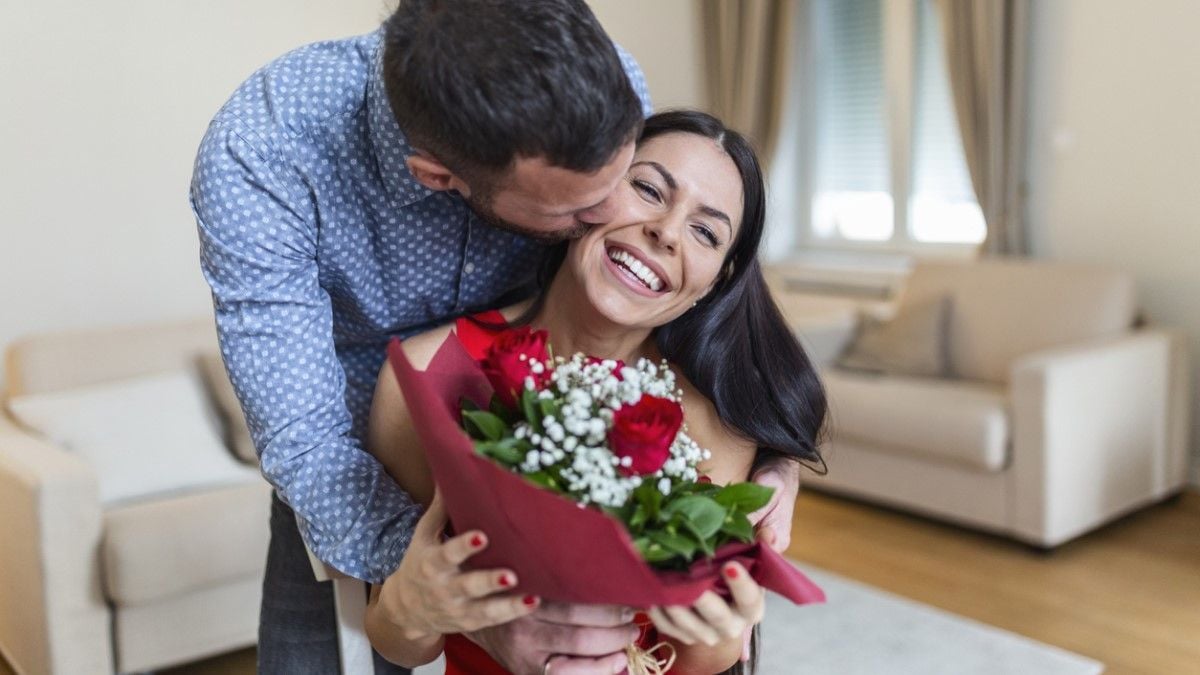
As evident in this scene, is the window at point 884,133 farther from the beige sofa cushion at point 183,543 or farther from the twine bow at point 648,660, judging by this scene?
the twine bow at point 648,660

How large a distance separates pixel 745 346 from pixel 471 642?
565 mm

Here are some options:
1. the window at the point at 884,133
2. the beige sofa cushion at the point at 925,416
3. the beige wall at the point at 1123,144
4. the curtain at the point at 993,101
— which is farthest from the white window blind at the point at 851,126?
the beige sofa cushion at the point at 925,416

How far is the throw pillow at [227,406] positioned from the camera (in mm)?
3684

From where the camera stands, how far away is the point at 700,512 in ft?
3.66

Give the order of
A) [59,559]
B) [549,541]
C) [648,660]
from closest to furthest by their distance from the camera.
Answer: [549,541] → [648,660] → [59,559]

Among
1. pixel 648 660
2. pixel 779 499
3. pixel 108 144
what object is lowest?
pixel 648 660

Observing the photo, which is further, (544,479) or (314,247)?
(314,247)

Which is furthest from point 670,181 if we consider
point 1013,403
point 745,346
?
point 1013,403

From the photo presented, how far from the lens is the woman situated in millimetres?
1501

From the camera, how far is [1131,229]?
466cm

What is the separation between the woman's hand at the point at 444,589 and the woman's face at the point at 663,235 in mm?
430

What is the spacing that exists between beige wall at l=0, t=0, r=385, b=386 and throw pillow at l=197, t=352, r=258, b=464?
0.94 meters

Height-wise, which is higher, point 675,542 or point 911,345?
point 675,542

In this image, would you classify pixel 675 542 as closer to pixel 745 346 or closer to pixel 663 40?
pixel 745 346
